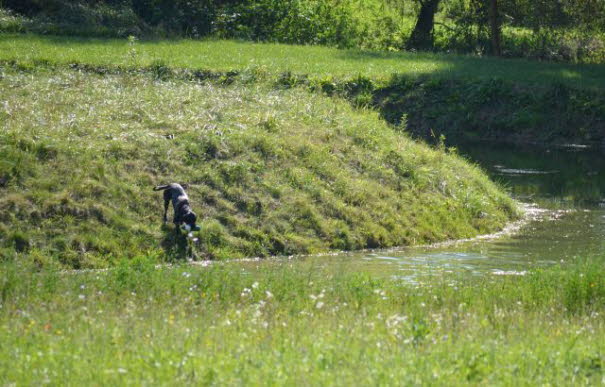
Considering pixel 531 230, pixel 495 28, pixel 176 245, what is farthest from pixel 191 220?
pixel 495 28

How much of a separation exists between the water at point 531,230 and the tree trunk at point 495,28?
1271 centimetres

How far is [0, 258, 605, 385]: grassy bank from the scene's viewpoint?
8.34m

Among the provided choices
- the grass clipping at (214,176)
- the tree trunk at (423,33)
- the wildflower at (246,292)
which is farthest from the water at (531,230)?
the tree trunk at (423,33)

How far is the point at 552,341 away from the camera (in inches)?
387

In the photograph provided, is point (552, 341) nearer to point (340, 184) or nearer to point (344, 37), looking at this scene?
point (340, 184)

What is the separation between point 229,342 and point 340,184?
1202cm

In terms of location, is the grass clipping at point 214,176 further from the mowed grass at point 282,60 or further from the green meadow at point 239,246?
the mowed grass at point 282,60

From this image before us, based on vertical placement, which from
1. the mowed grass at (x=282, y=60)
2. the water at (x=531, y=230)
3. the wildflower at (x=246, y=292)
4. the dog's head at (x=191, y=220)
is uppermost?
the mowed grass at (x=282, y=60)

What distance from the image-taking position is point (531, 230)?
22328 mm

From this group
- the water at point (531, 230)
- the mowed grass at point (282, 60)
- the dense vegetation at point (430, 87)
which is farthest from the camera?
the dense vegetation at point (430, 87)

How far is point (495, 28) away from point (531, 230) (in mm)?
26578

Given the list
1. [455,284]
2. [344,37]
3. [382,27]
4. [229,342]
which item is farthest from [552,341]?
[382,27]

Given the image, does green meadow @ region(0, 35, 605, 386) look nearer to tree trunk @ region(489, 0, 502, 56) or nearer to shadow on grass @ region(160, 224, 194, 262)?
shadow on grass @ region(160, 224, 194, 262)

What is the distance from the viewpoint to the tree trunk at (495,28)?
46.1 meters
